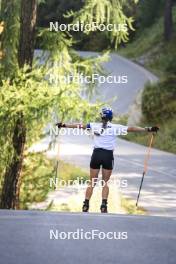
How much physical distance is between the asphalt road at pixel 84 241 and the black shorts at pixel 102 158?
1252mm

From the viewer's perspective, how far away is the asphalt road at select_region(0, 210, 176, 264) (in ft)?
23.6

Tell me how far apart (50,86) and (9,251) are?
185 inches

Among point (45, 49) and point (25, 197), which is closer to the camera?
point (45, 49)

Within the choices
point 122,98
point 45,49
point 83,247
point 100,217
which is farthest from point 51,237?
point 122,98

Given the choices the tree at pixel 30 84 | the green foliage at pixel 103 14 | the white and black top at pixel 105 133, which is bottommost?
the white and black top at pixel 105 133

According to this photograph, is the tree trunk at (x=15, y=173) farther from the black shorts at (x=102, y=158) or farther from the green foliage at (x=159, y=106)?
the green foliage at (x=159, y=106)

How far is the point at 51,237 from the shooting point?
315 inches

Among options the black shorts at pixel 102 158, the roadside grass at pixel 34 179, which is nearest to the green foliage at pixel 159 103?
the roadside grass at pixel 34 179

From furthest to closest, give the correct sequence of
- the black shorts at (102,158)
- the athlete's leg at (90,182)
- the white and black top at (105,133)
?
the athlete's leg at (90,182), the black shorts at (102,158), the white and black top at (105,133)

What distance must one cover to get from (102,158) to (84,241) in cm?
273

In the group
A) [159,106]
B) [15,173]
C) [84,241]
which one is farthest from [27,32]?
[159,106]

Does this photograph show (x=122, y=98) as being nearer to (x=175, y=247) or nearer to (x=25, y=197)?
(x=25, y=197)

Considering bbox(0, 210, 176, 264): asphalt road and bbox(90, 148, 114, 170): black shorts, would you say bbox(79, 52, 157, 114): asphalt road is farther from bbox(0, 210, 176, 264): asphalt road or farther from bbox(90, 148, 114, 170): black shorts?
bbox(0, 210, 176, 264): asphalt road

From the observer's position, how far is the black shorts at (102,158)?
10406 mm
